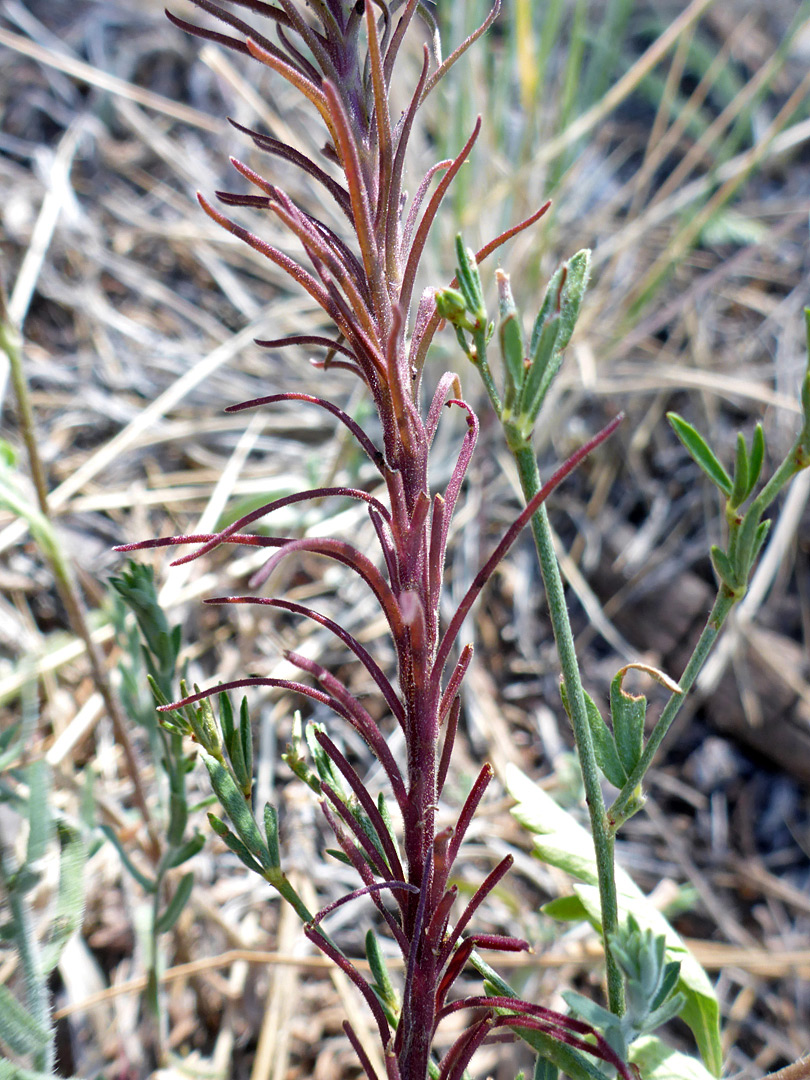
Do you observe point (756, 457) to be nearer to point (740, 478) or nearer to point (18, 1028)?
point (740, 478)

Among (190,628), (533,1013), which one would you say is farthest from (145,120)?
(533,1013)

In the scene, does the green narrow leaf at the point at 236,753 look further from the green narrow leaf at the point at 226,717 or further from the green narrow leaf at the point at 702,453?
the green narrow leaf at the point at 702,453

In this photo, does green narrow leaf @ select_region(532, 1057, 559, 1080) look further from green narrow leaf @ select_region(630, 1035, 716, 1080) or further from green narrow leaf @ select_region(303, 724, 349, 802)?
green narrow leaf @ select_region(303, 724, 349, 802)

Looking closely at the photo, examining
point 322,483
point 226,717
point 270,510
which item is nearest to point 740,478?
point 270,510

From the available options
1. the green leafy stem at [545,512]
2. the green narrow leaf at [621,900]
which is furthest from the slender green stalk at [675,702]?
the green narrow leaf at [621,900]

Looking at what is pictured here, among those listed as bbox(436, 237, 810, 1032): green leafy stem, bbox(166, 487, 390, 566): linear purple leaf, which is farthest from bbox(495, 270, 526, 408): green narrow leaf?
bbox(166, 487, 390, 566): linear purple leaf
